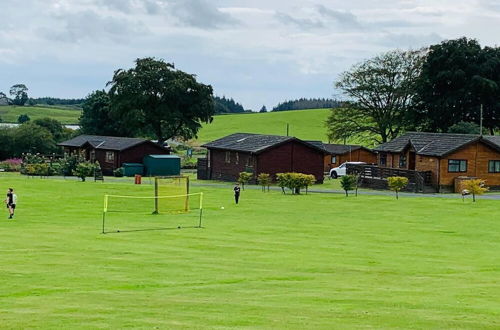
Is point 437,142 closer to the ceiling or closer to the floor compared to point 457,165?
closer to the ceiling

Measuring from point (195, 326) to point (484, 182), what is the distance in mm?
55553

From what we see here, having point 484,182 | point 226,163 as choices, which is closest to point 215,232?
point 484,182

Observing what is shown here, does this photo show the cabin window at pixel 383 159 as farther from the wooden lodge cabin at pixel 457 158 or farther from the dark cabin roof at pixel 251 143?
the wooden lodge cabin at pixel 457 158

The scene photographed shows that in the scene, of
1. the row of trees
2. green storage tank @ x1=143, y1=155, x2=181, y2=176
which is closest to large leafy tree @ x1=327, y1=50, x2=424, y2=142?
the row of trees

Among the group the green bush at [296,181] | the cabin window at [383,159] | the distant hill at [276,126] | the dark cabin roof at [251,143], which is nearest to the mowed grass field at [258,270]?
the green bush at [296,181]

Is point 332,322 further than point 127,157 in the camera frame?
No

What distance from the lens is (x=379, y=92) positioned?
114 m

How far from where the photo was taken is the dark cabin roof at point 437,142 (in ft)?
233

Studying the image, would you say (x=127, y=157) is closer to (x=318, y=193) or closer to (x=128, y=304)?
(x=318, y=193)

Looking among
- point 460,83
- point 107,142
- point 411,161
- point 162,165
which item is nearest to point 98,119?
point 107,142

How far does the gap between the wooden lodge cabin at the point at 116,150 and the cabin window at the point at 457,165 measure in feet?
117

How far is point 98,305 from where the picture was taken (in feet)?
69.7

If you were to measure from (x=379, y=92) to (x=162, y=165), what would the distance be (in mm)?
34371

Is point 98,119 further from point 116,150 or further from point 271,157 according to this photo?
point 271,157
